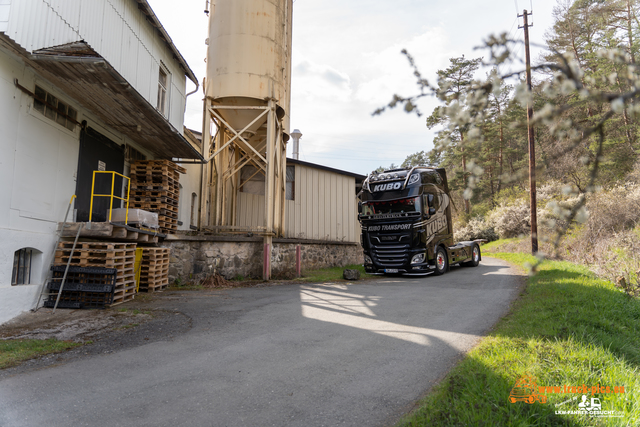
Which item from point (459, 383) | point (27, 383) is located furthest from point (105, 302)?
point (459, 383)

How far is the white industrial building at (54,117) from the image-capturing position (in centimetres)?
655

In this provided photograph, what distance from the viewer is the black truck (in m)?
12.8

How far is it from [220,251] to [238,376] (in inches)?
332

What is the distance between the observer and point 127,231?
8688 millimetres

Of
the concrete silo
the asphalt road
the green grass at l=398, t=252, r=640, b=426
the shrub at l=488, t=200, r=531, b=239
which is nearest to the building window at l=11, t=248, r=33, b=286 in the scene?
the asphalt road

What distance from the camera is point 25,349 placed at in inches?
195

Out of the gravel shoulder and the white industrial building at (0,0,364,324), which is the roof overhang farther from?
the gravel shoulder

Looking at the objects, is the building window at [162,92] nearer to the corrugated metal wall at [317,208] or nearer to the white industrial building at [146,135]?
the white industrial building at [146,135]

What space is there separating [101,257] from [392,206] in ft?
29.7

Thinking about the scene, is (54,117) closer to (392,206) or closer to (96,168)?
(96,168)

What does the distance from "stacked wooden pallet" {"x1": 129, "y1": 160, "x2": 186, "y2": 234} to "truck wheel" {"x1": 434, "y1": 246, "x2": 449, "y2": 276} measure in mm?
9347

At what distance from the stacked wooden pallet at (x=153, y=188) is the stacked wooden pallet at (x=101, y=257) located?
3053 millimetres

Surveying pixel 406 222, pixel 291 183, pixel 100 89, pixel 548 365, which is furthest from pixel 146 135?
pixel 548 365

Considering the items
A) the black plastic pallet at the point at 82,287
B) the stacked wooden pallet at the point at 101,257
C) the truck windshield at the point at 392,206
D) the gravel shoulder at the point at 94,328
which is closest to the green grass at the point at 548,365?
the gravel shoulder at the point at 94,328
